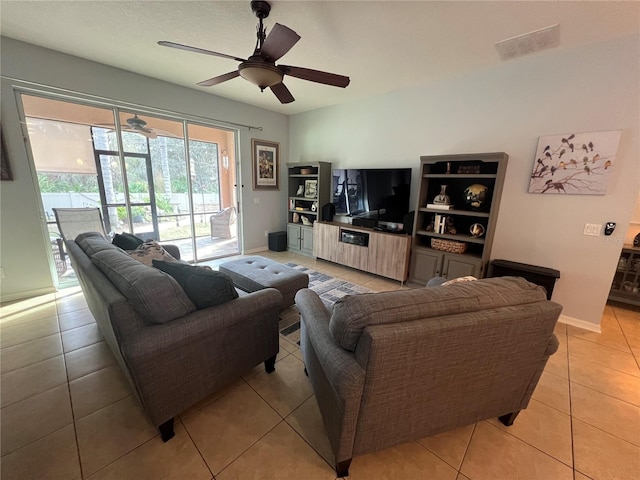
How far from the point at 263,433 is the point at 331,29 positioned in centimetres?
301

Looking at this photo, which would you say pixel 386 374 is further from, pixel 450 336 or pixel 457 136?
pixel 457 136

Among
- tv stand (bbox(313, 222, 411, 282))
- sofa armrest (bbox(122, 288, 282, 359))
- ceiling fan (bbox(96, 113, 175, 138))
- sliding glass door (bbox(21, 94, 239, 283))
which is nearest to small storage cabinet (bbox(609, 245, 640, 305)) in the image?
Result: tv stand (bbox(313, 222, 411, 282))

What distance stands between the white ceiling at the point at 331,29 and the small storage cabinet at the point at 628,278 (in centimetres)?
238

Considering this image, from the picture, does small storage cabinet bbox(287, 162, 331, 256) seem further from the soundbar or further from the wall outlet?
the wall outlet

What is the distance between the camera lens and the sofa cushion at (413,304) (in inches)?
38.9

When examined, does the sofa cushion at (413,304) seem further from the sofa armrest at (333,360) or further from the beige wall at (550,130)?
the beige wall at (550,130)

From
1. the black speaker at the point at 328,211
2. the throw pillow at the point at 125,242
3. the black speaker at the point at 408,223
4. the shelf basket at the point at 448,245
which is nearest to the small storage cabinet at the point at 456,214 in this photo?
the shelf basket at the point at 448,245

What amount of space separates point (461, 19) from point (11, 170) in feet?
14.9

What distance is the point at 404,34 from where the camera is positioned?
2182 mm

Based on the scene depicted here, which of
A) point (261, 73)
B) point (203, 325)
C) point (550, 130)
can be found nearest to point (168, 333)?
point (203, 325)

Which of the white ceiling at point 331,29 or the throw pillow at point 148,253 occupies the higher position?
the white ceiling at point 331,29

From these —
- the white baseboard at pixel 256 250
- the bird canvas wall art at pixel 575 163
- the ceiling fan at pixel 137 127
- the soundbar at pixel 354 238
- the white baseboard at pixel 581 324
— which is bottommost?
the white baseboard at pixel 581 324

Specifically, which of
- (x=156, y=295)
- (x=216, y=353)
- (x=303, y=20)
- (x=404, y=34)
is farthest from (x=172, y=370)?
(x=404, y=34)

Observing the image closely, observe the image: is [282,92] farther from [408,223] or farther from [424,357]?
[424,357]
